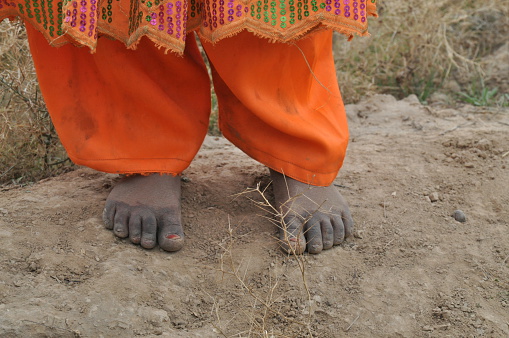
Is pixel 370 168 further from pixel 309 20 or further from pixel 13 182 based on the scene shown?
pixel 13 182

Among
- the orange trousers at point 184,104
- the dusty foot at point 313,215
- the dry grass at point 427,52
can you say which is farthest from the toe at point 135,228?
the dry grass at point 427,52

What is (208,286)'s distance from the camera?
5.07 feet

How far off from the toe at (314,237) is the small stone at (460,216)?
19.6 inches

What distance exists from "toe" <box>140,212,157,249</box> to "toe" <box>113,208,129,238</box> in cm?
5

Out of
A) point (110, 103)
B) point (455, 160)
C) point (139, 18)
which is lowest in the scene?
point (455, 160)

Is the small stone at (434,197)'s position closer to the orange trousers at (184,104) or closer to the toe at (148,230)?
the orange trousers at (184,104)

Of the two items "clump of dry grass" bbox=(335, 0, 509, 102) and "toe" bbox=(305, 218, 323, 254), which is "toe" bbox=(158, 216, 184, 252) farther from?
"clump of dry grass" bbox=(335, 0, 509, 102)

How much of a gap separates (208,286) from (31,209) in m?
0.61

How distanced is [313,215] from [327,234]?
70 mm

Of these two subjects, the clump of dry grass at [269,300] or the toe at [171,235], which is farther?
the toe at [171,235]

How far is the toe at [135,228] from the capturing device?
1.65 m

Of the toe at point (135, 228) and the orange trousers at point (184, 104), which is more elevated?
the orange trousers at point (184, 104)

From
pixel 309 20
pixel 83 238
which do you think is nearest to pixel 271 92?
pixel 309 20

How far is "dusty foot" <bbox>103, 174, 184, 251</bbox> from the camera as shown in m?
1.65
